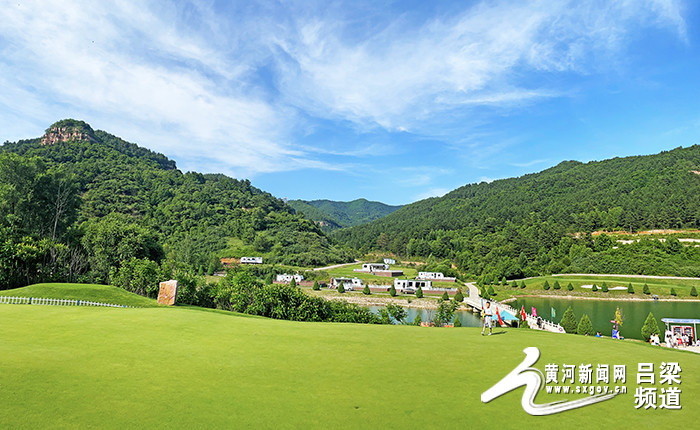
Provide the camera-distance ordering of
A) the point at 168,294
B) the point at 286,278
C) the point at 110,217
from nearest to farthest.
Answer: the point at 168,294
the point at 110,217
the point at 286,278

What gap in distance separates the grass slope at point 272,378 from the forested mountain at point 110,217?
19278 millimetres

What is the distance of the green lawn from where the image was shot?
64.4 metres

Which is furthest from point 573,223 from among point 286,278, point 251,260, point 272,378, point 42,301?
point 272,378

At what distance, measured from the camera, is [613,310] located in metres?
55.0

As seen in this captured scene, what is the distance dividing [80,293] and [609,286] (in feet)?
256

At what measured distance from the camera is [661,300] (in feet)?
203

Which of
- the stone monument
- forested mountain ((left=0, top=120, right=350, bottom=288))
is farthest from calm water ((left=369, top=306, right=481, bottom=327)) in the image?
the stone monument

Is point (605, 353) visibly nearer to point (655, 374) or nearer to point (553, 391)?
point (655, 374)

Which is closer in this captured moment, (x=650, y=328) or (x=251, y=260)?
(x=650, y=328)

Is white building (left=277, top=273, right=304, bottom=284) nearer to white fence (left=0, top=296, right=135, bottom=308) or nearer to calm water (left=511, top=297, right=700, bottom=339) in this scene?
calm water (left=511, top=297, right=700, bottom=339)

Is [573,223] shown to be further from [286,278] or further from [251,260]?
[251,260]

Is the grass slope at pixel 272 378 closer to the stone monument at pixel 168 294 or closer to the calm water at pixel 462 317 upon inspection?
the stone monument at pixel 168 294

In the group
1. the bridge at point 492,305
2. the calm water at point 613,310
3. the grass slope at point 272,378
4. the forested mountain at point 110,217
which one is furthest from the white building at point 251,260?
the grass slope at point 272,378

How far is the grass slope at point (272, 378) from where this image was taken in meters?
5.98
